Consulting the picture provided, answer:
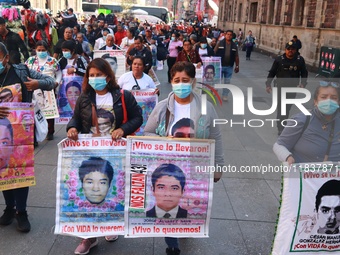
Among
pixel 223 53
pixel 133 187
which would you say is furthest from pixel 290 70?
pixel 133 187

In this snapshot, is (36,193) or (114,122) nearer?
(114,122)

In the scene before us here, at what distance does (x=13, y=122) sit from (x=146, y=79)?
2.80m

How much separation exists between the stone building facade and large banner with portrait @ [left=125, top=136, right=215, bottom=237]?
1574 cm

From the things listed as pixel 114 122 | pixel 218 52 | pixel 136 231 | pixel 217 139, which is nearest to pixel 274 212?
pixel 217 139

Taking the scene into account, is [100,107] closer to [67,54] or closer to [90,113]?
[90,113]

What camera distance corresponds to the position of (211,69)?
10523 mm

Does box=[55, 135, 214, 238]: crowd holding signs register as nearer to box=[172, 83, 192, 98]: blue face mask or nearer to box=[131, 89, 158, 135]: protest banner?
box=[172, 83, 192, 98]: blue face mask

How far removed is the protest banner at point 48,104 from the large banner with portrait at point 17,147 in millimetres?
2642

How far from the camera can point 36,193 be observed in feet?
16.0

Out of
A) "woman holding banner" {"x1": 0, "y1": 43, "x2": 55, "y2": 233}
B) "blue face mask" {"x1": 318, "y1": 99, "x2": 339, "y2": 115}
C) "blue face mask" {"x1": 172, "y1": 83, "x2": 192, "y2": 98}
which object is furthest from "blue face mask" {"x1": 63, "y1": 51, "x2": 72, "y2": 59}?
"blue face mask" {"x1": 318, "y1": 99, "x2": 339, "y2": 115}

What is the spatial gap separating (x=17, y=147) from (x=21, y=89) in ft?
1.90

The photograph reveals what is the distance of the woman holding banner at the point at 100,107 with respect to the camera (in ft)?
12.0

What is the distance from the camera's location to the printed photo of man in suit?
337 centimetres

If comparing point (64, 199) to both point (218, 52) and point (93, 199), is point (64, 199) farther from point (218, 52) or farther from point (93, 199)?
point (218, 52)
